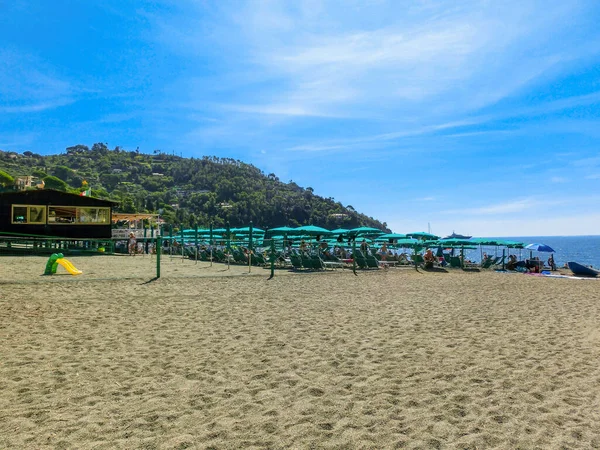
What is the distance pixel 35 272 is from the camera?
1325 cm

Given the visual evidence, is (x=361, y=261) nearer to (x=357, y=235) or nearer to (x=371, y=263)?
(x=371, y=263)

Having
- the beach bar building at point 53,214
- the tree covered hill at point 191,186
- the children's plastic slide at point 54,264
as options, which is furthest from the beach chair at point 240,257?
the tree covered hill at point 191,186

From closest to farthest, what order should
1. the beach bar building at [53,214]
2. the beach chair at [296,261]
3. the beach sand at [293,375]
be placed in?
the beach sand at [293,375] → the beach chair at [296,261] → the beach bar building at [53,214]

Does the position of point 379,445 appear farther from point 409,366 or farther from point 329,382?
point 409,366

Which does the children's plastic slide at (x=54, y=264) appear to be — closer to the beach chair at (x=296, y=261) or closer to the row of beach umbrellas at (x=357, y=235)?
the beach chair at (x=296, y=261)

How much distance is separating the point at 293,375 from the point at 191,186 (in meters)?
135

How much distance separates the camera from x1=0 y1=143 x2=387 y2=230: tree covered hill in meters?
107

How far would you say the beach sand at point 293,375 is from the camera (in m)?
2.99

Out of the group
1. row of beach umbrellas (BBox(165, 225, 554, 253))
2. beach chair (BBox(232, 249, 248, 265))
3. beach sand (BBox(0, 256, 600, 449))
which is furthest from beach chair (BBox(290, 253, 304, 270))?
beach sand (BBox(0, 256, 600, 449))

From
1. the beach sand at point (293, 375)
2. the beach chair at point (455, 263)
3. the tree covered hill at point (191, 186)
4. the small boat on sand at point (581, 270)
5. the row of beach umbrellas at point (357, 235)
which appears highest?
the tree covered hill at point (191, 186)

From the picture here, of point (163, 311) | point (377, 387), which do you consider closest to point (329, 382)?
point (377, 387)

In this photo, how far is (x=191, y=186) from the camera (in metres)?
135

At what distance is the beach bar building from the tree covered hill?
178 feet

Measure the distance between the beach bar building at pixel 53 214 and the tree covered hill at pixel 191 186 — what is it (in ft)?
178
